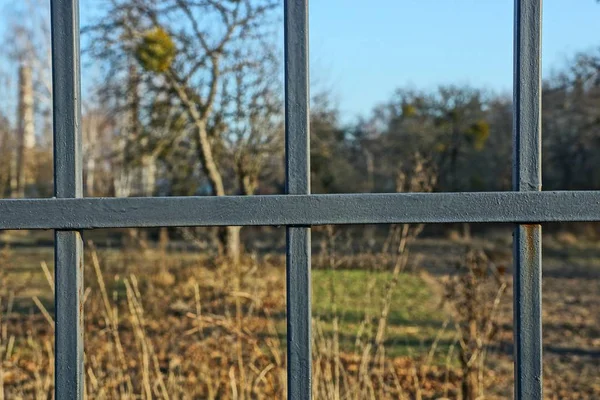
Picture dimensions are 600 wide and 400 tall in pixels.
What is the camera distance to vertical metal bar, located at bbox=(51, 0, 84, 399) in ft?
5.44

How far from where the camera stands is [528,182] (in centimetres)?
166

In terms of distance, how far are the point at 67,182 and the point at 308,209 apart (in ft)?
1.82

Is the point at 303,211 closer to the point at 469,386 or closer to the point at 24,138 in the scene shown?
the point at 469,386

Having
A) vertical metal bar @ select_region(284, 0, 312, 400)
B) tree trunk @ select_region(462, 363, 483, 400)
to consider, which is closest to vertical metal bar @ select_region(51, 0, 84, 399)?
vertical metal bar @ select_region(284, 0, 312, 400)

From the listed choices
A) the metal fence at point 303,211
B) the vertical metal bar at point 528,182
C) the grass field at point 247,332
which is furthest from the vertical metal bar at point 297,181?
the grass field at point 247,332

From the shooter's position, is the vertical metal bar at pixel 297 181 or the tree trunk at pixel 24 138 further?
the tree trunk at pixel 24 138

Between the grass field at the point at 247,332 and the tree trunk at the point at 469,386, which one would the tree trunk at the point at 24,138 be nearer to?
the grass field at the point at 247,332

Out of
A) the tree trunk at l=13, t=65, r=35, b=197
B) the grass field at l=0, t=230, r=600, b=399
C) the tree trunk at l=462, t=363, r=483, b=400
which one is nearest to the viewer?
the grass field at l=0, t=230, r=600, b=399

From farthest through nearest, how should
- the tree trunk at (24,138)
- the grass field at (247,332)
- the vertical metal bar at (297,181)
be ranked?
the tree trunk at (24,138)
the grass field at (247,332)
the vertical metal bar at (297,181)

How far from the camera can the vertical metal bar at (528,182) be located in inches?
64.7

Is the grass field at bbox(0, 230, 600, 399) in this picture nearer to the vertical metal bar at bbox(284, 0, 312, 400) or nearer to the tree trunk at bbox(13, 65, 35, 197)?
the vertical metal bar at bbox(284, 0, 312, 400)

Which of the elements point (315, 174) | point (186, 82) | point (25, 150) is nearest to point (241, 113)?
point (186, 82)

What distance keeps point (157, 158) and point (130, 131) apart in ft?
1.99

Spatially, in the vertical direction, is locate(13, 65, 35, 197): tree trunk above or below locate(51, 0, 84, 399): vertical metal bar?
above
